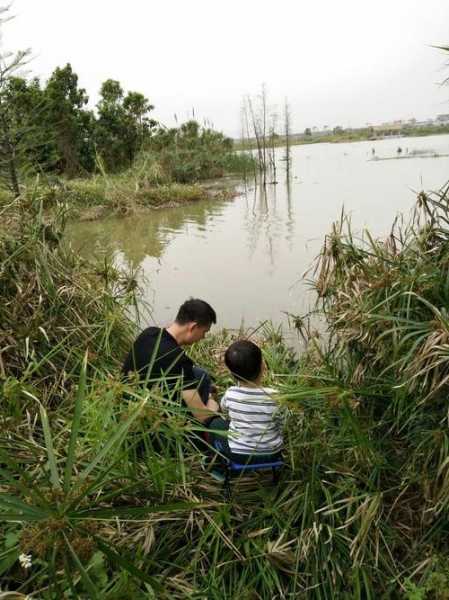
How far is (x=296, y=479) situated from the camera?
190 cm

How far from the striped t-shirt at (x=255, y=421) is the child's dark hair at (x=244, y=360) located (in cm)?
7

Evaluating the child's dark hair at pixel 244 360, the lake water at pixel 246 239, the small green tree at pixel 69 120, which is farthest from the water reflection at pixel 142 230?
the child's dark hair at pixel 244 360

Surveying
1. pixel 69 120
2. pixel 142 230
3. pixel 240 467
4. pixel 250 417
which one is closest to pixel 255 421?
pixel 250 417

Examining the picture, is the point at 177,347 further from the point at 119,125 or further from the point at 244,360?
the point at 119,125

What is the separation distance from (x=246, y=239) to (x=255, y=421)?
7.80 meters

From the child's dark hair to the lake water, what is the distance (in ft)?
2.92

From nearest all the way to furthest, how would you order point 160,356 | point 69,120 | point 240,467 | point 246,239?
point 240,467, point 160,356, point 246,239, point 69,120

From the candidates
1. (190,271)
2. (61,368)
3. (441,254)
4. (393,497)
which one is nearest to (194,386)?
(61,368)

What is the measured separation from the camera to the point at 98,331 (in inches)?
104

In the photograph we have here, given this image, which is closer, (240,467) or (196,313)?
(240,467)

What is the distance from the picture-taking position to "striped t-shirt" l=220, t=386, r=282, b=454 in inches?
71.4

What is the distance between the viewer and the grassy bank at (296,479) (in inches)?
54.6

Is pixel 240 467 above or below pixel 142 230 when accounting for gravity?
above

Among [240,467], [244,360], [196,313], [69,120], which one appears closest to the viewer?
[240,467]
